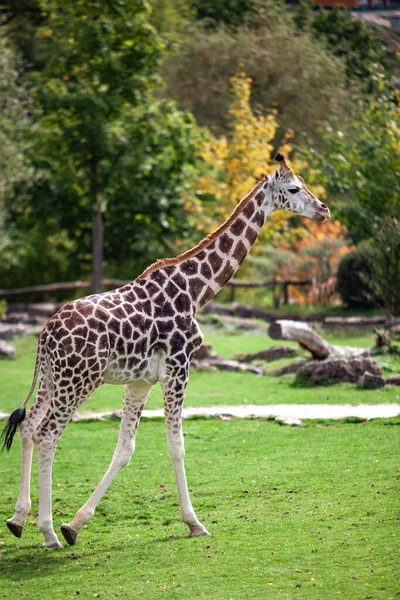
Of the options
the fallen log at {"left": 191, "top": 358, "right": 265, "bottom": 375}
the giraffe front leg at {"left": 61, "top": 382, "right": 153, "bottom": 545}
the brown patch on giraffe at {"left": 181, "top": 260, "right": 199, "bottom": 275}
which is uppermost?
the brown patch on giraffe at {"left": 181, "top": 260, "right": 199, "bottom": 275}

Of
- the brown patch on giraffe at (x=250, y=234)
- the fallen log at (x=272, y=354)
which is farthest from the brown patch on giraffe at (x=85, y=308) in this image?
the fallen log at (x=272, y=354)

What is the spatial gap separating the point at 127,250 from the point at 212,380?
18.2 meters

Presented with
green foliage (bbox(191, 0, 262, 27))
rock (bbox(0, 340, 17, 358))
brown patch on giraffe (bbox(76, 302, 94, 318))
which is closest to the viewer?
brown patch on giraffe (bbox(76, 302, 94, 318))

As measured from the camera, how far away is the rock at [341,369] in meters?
15.9

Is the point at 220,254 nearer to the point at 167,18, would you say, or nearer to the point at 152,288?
the point at 152,288

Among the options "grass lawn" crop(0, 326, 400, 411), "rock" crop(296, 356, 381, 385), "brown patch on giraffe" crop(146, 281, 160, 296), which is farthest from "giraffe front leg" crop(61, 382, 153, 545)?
"rock" crop(296, 356, 381, 385)

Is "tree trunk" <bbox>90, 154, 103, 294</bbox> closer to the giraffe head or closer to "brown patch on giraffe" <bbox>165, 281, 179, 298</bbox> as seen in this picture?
the giraffe head

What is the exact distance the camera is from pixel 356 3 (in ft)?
117

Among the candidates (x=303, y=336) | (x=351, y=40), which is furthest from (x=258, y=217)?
(x=351, y=40)

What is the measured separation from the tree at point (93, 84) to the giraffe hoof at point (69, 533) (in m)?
17.0

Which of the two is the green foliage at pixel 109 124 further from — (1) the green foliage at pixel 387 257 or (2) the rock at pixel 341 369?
(2) the rock at pixel 341 369

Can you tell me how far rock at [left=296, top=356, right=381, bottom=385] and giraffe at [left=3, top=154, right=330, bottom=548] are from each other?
6670 mm

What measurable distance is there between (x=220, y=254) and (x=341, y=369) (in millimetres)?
7221

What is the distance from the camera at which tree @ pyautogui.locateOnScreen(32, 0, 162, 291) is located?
24047 millimetres
